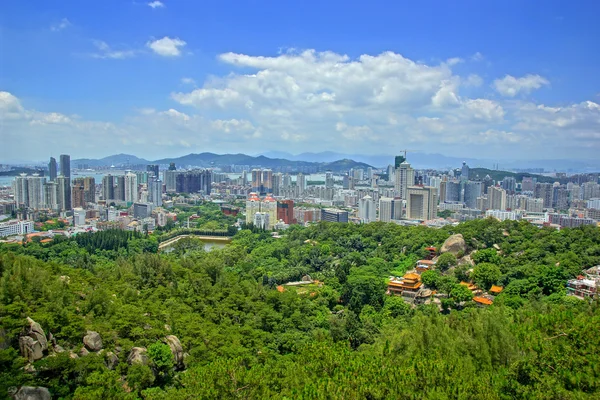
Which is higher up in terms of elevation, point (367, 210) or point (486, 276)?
point (486, 276)

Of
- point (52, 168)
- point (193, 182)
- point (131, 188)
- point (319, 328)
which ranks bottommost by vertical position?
point (319, 328)

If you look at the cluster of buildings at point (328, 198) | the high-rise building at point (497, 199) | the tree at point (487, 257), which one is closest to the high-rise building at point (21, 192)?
the cluster of buildings at point (328, 198)

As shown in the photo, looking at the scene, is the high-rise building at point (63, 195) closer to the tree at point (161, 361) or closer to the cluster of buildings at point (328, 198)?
the cluster of buildings at point (328, 198)

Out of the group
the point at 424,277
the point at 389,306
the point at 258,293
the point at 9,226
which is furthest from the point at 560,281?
the point at 9,226

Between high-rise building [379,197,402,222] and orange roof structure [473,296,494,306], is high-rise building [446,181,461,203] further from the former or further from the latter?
orange roof structure [473,296,494,306]

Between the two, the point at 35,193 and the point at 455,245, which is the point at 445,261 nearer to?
the point at 455,245

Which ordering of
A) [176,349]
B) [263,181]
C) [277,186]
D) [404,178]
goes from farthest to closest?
1. [263,181]
2. [277,186]
3. [404,178]
4. [176,349]

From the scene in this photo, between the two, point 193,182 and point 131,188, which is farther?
point 193,182

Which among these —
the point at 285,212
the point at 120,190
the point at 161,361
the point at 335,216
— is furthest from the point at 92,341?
the point at 120,190
